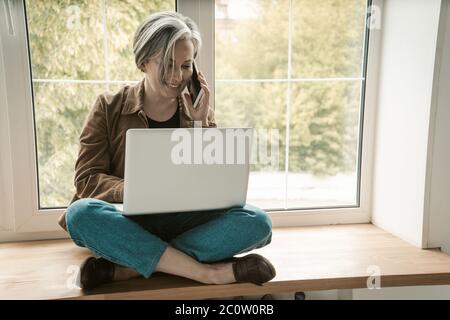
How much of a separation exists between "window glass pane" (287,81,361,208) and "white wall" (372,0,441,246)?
0.11m

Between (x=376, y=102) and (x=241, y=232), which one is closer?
(x=241, y=232)

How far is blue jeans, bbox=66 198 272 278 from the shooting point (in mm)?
1159

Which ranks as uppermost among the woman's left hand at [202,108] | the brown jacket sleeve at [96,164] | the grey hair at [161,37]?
the grey hair at [161,37]

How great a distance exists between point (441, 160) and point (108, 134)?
1.17 m

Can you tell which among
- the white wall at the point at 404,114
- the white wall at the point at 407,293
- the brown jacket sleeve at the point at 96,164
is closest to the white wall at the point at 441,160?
the white wall at the point at 404,114

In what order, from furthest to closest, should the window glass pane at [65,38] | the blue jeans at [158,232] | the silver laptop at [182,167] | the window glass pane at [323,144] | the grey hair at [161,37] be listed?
the window glass pane at [323,144] → the window glass pane at [65,38] → the grey hair at [161,37] → the blue jeans at [158,232] → the silver laptop at [182,167]

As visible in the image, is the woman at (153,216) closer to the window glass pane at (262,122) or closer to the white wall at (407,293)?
the window glass pane at (262,122)

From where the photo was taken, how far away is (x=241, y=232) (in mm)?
1223

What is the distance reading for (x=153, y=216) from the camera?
4.16 ft

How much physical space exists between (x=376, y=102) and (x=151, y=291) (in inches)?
47.7

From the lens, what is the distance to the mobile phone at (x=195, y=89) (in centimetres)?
144

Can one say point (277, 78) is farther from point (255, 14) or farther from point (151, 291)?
point (151, 291)

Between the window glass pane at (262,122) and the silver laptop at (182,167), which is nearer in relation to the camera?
the silver laptop at (182,167)
